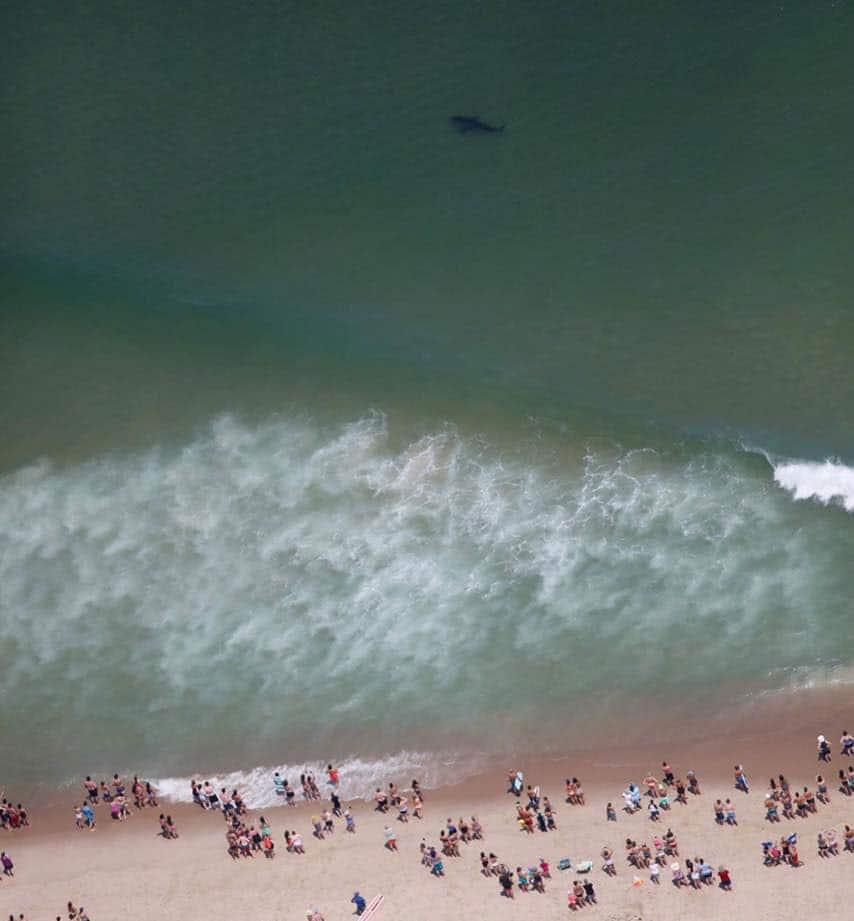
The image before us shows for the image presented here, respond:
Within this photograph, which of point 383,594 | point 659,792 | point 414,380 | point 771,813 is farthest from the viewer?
point 414,380

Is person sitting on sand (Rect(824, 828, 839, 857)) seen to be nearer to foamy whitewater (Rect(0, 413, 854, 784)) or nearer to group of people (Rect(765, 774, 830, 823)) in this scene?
group of people (Rect(765, 774, 830, 823))

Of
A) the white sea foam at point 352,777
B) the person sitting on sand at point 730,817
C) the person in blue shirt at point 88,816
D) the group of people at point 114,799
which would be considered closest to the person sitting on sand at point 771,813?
the person sitting on sand at point 730,817

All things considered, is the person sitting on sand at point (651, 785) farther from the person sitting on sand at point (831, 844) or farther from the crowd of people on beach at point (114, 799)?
the crowd of people on beach at point (114, 799)

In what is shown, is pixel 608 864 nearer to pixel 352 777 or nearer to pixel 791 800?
pixel 791 800

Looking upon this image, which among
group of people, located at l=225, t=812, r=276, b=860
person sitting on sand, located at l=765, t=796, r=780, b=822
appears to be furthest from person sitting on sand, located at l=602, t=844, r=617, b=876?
group of people, located at l=225, t=812, r=276, b=860

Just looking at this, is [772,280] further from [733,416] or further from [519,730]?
[519,730]

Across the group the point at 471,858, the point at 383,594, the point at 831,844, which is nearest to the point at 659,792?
the point at 831,844

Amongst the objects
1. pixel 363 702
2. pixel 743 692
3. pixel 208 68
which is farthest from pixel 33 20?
pixel 743 692
